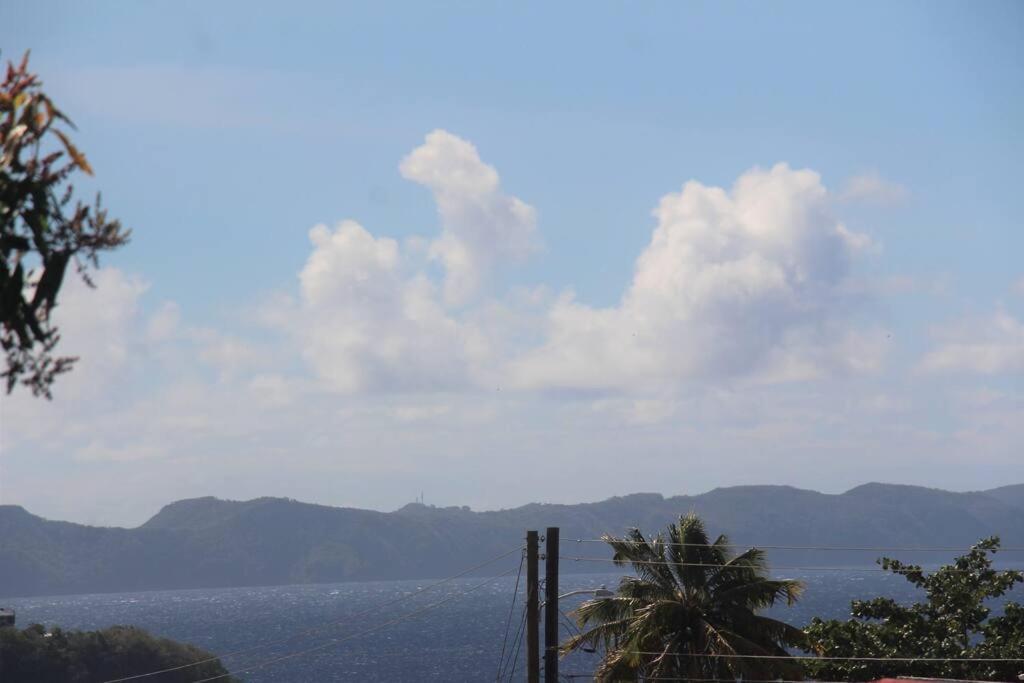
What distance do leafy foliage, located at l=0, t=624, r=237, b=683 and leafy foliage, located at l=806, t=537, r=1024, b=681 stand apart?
6943 cm

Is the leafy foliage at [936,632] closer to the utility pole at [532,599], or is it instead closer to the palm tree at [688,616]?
the palm tree at [688,616]

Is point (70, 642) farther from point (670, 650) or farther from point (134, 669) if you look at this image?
point (670, 650)

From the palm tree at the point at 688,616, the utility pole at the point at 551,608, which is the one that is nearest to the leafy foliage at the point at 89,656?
the palm tree at the point at 688,616

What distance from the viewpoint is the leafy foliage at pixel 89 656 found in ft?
340

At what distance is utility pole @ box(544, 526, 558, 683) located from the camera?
88.1ft

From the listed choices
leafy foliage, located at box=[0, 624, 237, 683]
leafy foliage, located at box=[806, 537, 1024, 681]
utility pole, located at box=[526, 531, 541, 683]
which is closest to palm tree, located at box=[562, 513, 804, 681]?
utility pole, located at box=[526, 531, 541, 683]

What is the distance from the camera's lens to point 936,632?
4181cm

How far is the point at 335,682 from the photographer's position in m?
156

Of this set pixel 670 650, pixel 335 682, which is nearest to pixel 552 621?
pixel 670 650

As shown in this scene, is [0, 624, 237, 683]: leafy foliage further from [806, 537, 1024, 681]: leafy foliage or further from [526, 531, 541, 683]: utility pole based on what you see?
[526, 531, 541, 683]: utility pole

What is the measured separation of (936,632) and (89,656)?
82.8m

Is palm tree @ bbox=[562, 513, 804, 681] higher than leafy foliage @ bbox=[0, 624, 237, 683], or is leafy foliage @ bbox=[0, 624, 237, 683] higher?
palm tree @ bbox=[562, 513, 804, 681]

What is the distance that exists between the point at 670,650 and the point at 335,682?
131m

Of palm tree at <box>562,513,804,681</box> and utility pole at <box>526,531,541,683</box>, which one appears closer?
utility pole at <box>526,531,541,683</box>
